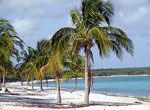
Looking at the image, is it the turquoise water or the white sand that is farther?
Result: the turquoise water

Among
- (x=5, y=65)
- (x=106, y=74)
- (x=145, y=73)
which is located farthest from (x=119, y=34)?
(x=106, y=74)

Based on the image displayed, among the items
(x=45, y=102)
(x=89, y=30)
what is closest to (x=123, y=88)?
(x=45, y=102)

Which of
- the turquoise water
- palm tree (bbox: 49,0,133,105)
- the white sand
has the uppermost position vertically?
palm tree (bbox: 49,0,133,105)

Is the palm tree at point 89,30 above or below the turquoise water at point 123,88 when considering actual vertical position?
above

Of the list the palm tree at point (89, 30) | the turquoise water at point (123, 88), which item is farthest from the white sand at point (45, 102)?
the turquoise water at point (123, 88)

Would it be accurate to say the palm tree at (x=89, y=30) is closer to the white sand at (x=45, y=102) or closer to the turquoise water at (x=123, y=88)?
the white sand at (x=45, y=102)

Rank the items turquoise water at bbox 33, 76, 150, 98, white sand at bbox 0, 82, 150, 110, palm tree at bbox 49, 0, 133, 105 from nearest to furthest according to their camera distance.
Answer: white sand at bbox 0, 82, 150, 110 < palm tree at bbox 49, 0, 133, 105 < turquoise water at bbox 33, 76, 150, 98

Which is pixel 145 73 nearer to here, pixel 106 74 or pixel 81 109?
pixel 106 74

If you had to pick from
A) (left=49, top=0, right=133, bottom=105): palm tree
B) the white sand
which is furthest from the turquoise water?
(left=49, top=0, right=133, bottom=105): palm tree

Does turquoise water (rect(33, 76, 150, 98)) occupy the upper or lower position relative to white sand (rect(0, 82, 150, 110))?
lower

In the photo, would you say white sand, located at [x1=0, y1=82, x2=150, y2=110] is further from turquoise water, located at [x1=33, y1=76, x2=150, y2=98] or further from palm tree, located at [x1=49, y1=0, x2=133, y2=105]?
turquoise water, located at [x1=33, y1=76, x2=150, y2=98]

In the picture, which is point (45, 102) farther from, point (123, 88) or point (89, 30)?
point (123, 88)

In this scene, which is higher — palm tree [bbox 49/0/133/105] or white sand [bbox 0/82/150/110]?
palm tree [bbox 49/0/133/105]

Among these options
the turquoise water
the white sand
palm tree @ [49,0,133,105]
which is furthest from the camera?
the turquoise water
